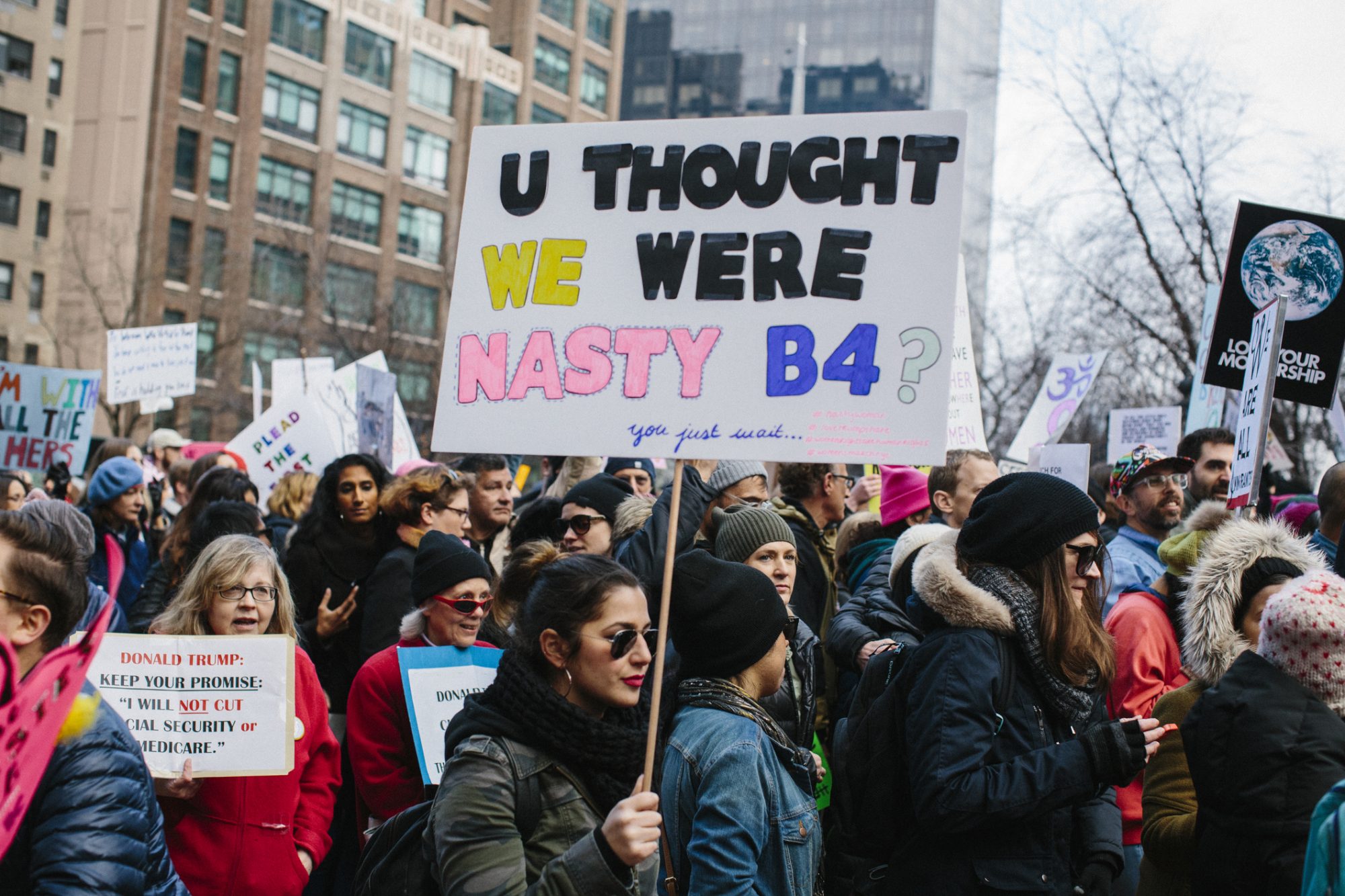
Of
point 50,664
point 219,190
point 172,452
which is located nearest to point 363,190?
point 219,190

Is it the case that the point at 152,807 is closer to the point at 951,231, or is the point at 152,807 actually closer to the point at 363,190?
the point at 951,231

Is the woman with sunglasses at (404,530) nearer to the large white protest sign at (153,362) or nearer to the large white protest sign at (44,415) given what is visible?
the large white protest sign at (44,415)

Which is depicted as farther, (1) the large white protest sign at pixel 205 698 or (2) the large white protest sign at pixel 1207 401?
(2) the large white protest sign at pixel 1207 401

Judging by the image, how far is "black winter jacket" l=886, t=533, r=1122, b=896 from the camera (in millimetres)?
3271

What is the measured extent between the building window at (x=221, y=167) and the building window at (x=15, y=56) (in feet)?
22.0

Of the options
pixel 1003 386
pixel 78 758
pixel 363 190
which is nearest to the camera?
pixel 78 758

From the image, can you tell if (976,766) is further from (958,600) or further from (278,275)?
(278,275)

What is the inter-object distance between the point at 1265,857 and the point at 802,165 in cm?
217

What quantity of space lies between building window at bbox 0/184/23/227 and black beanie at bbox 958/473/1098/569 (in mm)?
50164

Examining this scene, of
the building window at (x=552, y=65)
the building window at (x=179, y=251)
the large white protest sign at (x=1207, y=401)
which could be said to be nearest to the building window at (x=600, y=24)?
the building window at (x=552, y=65)

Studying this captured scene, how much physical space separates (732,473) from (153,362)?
9.26 meters

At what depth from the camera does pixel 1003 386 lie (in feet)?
100

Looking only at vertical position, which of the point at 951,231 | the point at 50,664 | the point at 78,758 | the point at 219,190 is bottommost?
the point at 78,758

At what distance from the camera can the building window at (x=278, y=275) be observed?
47.0m
